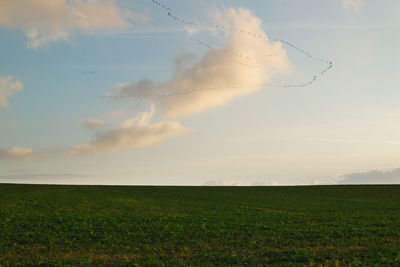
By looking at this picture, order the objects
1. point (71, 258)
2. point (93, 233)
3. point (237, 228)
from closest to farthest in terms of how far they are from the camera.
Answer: point (71, 258), point (93, 233), point (237, 228)

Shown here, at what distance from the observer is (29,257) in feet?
57.9

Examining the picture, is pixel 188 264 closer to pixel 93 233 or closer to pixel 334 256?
pixel 334 256

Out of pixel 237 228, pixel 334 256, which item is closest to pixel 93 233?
pixel 237 228

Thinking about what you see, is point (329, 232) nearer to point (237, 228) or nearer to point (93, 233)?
point (237, 228)

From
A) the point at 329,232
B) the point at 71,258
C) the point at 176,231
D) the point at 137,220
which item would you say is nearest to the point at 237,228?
the point at 176,231

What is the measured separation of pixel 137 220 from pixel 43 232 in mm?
7460

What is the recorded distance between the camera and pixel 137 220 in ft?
96.7

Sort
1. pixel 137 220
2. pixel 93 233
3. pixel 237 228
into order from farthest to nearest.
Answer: pixel 137 220 → pixel 237 228 → pixel 93 233

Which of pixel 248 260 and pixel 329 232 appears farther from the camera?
pixel 329 232

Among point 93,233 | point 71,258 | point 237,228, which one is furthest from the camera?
point 237,228

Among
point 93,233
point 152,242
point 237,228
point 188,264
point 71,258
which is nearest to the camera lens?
point 188,264

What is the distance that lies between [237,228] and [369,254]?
9577 mm

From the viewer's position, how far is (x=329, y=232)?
24.5m

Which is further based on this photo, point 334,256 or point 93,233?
point 93,233
